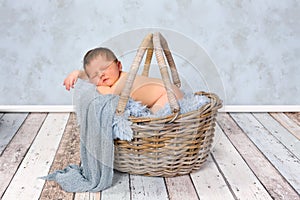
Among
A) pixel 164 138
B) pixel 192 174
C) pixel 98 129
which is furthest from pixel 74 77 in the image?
pixel 192 174

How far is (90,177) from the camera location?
1875 mm

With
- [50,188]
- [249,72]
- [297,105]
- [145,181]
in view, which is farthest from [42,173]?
[297,105]

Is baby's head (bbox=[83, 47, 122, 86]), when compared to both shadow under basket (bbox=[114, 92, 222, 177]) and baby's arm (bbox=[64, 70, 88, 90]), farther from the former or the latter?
shadow under basket (bbox=[114, 92, 222, 177])

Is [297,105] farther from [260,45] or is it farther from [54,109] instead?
[54,109]

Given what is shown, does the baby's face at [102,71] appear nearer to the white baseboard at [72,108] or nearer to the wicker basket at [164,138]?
the wicker basket at [164,138]

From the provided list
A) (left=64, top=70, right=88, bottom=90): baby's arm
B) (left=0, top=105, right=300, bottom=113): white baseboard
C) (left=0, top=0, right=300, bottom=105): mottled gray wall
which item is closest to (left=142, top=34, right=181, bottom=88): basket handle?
(left=64, top=70, right=88, bottom=90): baby's arm

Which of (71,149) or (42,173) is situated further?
(71,149)

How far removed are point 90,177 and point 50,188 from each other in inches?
6.0

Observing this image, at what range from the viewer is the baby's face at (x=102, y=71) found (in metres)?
1.90

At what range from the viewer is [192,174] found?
6.42ft

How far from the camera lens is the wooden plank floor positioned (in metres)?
1.79

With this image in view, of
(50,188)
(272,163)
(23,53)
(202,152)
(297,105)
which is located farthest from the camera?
(297,105)

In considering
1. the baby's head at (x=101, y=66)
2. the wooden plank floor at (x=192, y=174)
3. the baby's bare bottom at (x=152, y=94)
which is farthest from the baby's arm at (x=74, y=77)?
the wooden plank floor at (x=192, y=174)

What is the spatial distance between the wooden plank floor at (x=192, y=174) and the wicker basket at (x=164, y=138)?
54mm
